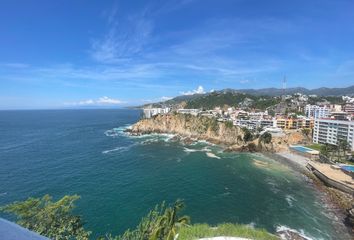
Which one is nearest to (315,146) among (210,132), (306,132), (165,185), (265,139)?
(306,132)

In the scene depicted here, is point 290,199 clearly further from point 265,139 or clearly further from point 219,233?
point 265,139

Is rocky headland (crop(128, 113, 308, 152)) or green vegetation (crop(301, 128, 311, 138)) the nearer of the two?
rocky headland (crop(128, 113, 308, 152))

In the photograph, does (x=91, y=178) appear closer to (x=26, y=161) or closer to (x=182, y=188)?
(x=182, y=188)

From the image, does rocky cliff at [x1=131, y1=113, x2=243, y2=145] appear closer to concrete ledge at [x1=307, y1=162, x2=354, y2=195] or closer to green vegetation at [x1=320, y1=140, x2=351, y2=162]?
green vegetation at [x1=320, y1=140, x2=351, y2=162]

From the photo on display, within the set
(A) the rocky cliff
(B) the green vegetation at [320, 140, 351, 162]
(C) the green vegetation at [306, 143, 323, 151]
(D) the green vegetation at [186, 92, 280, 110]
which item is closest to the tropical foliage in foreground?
(B) the green vegetation at [320, 140, 351, 162]

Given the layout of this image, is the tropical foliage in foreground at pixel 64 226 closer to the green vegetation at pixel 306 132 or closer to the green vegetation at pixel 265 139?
the green vegetation at pixel 265 139

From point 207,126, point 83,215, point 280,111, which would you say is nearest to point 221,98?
point 280,111

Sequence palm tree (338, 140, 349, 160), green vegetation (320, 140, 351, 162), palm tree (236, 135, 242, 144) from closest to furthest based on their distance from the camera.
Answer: green vegetation (320, 140, 351, 162), palm tree (338, 140, 349, 160), palm tree (236, 135, 242, 144)

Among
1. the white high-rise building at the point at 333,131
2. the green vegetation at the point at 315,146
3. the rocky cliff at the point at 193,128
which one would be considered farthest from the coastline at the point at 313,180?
the white high-rise building at the point at 333,131
